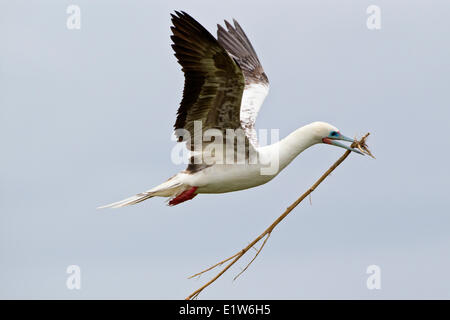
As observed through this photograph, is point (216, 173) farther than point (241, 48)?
No

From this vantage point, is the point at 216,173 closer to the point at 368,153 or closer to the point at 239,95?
the point at 239,95

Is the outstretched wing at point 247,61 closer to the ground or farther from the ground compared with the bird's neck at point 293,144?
farther from the ground

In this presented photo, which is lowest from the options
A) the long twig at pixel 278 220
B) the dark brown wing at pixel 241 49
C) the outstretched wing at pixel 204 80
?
the long twig at pixel 278 220

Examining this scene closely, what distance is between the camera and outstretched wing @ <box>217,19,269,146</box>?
12.0m

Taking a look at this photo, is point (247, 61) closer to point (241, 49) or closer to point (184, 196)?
point (241, 49)

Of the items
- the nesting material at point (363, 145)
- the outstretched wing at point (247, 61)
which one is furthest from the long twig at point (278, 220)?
the outstretched wing at point (247, 61)

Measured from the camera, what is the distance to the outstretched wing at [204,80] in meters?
8.48

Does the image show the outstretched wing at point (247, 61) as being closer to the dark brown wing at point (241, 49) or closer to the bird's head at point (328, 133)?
the dark brown wing at point (241, 49)

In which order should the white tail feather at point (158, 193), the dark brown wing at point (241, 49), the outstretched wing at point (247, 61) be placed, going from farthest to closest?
the dark brown wing at point (241, 49), the outstretched wing at point (247, 61), the white tail feather at point (158, 193)

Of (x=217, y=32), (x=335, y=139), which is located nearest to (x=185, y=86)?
(x=335, y=139)

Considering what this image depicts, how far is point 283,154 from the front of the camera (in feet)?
31.6

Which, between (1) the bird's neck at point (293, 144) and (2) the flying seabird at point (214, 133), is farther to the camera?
(1) the bird's neck at point (293, 144)

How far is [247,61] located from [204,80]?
4.22 m

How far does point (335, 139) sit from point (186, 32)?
2.42 m
